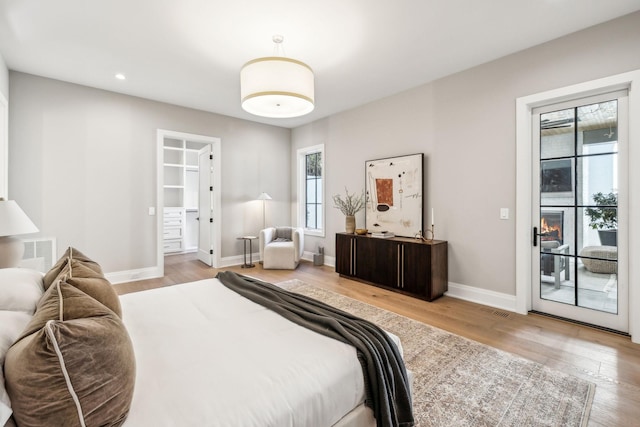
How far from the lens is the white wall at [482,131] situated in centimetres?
276

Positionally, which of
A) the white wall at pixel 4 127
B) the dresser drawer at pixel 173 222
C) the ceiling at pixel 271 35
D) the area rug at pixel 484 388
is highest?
the ceiling at pixel 271 35

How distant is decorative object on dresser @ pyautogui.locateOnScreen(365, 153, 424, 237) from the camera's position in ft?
13.4

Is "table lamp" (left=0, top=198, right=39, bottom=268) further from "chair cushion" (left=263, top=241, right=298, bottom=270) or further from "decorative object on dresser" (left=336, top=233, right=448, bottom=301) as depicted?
"decorative object on dresser" (left=336, top=233, right=448, bottom=301)

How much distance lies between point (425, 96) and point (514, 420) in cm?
366

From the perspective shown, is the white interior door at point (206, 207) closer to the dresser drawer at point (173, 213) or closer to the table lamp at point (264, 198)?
the table lamp at point (264, 198)

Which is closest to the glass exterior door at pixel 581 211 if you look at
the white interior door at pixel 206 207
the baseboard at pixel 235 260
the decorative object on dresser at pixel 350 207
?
the decorative object on dresser at pixel 350 207

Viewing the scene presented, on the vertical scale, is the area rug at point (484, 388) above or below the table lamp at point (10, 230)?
below

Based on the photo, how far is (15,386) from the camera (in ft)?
2.44

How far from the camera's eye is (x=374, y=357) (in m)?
1.34

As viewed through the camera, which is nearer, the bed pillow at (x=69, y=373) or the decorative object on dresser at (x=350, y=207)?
the bed pillow at (x=69, y=373)

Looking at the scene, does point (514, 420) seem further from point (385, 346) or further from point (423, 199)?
point (423, 199)

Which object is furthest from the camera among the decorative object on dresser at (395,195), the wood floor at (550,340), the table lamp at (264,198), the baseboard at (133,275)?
the table lamp at (264,198)

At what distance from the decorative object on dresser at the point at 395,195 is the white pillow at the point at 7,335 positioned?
3.85m

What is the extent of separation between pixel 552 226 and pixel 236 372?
343 centimetres
